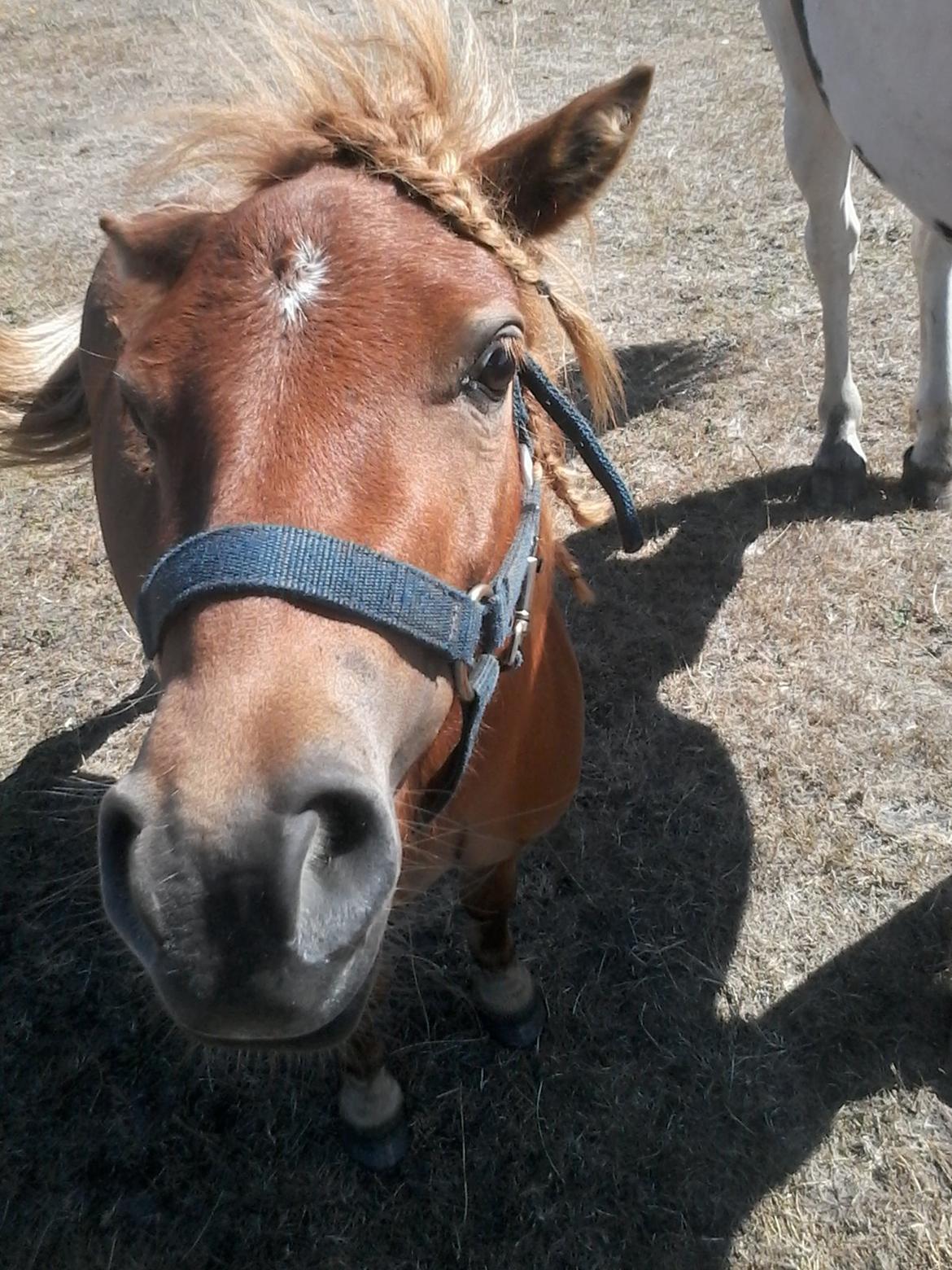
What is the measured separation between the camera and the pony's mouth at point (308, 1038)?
3.24 feet

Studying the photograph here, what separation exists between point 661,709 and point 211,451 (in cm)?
199

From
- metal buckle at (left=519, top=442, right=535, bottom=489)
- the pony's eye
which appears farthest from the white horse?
the pony's eye

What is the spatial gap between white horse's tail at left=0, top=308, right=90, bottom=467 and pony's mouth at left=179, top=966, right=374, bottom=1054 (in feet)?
6.56

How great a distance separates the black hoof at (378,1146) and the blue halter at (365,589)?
101 cm

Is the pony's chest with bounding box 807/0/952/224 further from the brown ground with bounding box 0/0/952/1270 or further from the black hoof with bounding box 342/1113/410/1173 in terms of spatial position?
the black hoof with bounding box 342/1113/410/1173

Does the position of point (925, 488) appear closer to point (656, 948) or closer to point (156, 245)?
point (656, 948)

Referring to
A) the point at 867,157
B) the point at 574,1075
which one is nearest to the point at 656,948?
the point at 574,1075

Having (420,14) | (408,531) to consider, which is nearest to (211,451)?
(408,531)

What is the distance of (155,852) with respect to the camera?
0.91 meters

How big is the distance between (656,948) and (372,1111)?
798 millimetres

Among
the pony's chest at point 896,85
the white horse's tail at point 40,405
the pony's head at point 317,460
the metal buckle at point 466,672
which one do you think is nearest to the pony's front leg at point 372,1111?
the pony's head at point 317,460

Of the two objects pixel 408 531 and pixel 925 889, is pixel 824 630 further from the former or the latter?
pixel 408 531

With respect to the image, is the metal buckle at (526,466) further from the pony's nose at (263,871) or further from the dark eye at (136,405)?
the pony's nose at (263,871)

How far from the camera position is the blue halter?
3.27 ft
